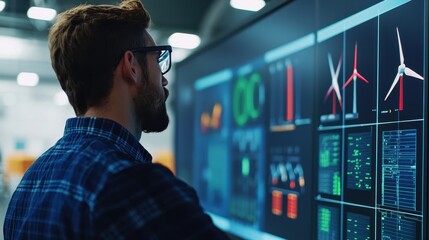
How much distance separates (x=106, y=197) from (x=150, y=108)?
28cm

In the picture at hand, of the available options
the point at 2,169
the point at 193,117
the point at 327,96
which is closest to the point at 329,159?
the point at 327,96

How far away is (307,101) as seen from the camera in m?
1.46

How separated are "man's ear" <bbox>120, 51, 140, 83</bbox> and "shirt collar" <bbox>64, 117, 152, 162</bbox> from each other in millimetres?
93

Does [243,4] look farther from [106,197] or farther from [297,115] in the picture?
[106,197]

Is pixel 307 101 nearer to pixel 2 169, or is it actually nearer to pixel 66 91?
pixel 66 91

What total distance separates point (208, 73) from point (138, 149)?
1332mm

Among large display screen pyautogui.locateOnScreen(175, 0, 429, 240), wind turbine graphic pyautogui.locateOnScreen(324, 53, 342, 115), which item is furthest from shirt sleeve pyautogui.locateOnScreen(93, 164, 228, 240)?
wind turbine graphic pyautogui.locateOnScreen(324, 53, 342, 115)

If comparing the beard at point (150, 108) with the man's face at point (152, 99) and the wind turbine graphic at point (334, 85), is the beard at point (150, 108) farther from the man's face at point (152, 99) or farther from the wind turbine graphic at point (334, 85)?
the wind turbine graphic at point (334, 85)

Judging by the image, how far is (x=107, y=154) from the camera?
0.85 metres

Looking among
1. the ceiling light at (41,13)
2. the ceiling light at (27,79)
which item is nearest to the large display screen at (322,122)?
the ceiling light at (41,13)

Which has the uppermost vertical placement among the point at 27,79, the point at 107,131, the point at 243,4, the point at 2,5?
the point at 243,4

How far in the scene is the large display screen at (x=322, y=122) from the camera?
3.48 feet

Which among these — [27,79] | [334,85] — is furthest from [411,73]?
[27,79]

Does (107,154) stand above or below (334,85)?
below
